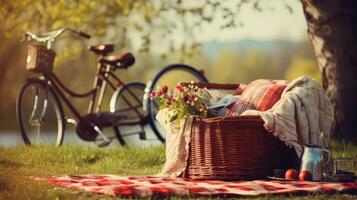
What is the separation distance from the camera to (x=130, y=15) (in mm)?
11531

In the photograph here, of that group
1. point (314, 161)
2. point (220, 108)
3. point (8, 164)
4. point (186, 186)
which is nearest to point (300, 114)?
point (314, 161)

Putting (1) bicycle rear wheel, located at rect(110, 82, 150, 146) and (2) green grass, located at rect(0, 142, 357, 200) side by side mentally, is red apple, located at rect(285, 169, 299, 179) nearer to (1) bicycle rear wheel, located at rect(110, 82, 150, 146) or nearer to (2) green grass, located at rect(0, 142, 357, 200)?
(2) green grass, located at rect(0, 142, 357, 200)

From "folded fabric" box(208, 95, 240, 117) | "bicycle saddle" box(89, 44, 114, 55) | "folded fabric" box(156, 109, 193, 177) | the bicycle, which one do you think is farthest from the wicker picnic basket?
"bicycle saddle" box(89, 44, 114, 55)

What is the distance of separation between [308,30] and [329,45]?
361 mm

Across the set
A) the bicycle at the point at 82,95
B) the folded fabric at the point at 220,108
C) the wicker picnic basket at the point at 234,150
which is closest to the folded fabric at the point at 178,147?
the wicker picnic basket at the point at 234,150

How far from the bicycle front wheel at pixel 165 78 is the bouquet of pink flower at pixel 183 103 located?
6.20 ft

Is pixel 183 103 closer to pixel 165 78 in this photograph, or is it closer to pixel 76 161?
pixel 76 161

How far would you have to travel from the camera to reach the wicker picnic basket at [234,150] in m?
5.95

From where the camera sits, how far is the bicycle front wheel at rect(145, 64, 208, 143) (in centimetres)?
830

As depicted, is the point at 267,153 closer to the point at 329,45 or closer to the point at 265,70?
the point at 329,45

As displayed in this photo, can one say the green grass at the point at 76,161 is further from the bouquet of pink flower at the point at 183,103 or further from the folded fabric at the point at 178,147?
the bouquet of pink flower at the point at 183,103

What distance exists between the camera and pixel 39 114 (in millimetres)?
8266

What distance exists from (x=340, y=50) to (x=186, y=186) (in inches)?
166

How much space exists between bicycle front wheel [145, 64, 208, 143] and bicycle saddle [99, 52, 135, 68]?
0.44 metres
